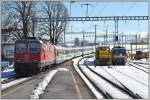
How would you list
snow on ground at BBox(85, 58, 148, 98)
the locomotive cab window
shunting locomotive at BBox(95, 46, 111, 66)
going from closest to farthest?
snow on ground at BBox(85, 58, 148, 98) → the locomotive cab window → shunting locomotive at BBox(95, 46, 111, 66)

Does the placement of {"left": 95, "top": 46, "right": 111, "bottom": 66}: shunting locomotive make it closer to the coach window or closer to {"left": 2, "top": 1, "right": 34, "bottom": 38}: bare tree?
{"left": 2, "top": 1, "right": 34, "bottom": 38}: bare tree

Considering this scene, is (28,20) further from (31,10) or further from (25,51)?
(25,51)

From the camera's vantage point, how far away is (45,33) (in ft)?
241

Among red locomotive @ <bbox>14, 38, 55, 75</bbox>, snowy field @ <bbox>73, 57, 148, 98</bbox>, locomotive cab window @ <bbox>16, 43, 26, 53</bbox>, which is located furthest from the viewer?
locomotive cab window @ <bbox>16, 43, 26, 53</bbox>

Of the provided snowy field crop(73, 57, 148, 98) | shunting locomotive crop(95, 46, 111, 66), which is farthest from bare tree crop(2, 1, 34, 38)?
snowy field crop(73, 57, 148, 98)

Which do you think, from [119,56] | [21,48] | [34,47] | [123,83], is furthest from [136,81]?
[119,56]

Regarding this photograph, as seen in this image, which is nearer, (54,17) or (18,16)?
(18,16)

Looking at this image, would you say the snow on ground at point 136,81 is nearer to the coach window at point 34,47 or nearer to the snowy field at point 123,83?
the snowy field at point 123,83

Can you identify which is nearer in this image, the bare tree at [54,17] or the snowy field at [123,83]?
the snowy field at [123,83]

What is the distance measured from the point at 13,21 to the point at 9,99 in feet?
127

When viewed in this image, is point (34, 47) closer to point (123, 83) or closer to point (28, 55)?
point (28, 55)

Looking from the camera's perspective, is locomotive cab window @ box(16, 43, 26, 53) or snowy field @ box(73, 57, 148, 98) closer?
snowy field @ box(73, 57, 148, 98)

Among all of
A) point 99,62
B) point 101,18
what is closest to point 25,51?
point 101,18

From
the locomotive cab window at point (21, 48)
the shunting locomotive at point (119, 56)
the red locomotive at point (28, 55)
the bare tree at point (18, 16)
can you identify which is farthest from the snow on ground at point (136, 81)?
A: the shunting locomotive at point (119, 56)
